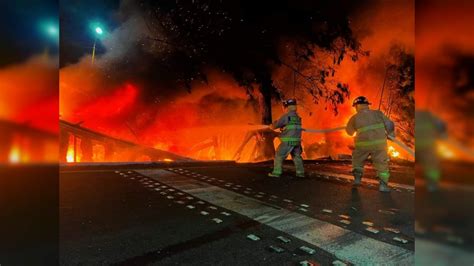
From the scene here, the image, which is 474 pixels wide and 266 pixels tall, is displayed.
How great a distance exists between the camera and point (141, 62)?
11.8 ft

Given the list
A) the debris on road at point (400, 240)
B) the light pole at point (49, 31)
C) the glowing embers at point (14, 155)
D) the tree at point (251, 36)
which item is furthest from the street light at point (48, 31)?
the debris on road at point (400, 240)

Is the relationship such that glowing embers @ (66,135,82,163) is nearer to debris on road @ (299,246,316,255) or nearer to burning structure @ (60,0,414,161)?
burning structure @ (60,0,414,161)

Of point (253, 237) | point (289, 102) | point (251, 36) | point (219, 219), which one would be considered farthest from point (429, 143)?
point (251, 36)

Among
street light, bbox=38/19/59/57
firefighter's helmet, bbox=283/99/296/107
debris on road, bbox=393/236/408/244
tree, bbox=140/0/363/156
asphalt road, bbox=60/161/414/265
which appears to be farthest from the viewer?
firefighter's helmet, bbox=283/99/296/107

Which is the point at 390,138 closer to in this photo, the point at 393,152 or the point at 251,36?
the point at 393,152

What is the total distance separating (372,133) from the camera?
3611 mm

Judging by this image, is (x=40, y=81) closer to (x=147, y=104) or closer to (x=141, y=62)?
(x=141, y=62)

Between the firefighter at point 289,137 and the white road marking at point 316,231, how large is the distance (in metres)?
1.10

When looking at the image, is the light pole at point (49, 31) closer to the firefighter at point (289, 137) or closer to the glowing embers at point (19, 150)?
the glowing embers at point (19, 150)

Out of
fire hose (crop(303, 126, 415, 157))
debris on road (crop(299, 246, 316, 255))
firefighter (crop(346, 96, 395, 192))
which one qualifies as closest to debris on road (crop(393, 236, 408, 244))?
debris on road (crop(299, 246, 316, 255))

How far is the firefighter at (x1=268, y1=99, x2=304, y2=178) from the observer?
4.05 meters

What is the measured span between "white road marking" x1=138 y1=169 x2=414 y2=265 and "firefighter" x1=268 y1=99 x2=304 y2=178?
1.10 m

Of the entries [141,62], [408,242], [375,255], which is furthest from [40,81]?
[408,242]

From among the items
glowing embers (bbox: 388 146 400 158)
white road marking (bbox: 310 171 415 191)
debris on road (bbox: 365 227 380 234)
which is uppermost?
glowing embers (bbox: 388 146 400 158)
